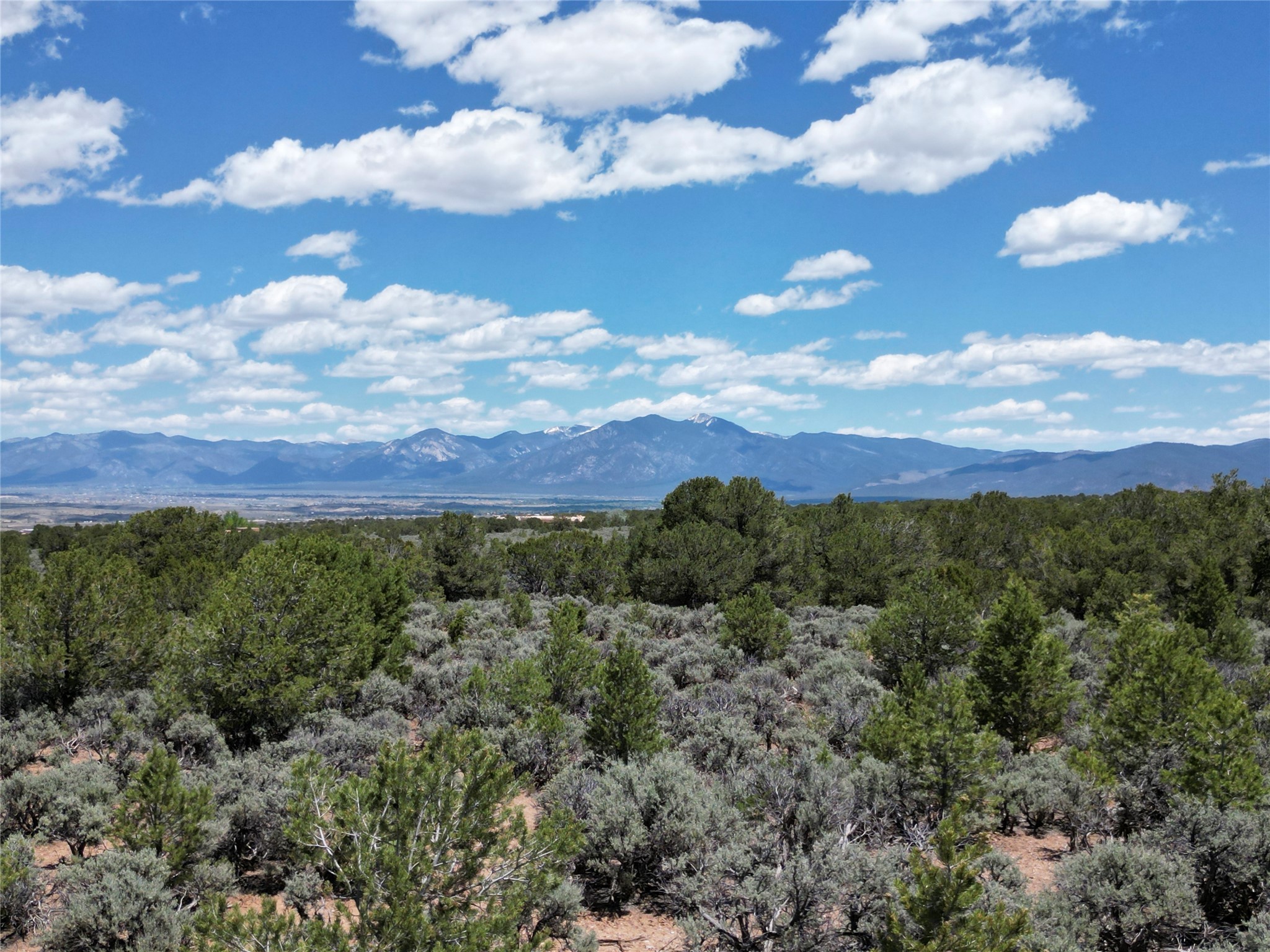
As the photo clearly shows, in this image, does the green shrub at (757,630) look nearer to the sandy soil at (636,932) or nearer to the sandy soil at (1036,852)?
the sandy soil at (1036,852)

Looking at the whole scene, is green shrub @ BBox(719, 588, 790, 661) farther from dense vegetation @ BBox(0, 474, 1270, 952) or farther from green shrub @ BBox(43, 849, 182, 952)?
green shrub @ BBox(43, 849, 182, 952)

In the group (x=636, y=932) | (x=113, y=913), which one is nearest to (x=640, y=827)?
(x=636, y=932)

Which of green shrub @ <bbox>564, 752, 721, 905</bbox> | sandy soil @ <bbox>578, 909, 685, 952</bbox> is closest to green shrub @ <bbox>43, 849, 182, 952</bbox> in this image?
sandy soil @ <bbox>578, 909, 685, 952</bbox>

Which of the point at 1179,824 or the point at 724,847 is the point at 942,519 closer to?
the point at 1179,824

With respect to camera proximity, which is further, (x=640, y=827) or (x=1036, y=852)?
(x=1036, y=852)

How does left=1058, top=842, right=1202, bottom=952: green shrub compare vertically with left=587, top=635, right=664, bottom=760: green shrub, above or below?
below

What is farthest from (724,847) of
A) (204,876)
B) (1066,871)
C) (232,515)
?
(232,515)

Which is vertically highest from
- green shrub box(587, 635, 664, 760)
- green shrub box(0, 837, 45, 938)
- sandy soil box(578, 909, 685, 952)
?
green shrub box(587, 635, 664, 760)

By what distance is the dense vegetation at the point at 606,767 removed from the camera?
7520mm

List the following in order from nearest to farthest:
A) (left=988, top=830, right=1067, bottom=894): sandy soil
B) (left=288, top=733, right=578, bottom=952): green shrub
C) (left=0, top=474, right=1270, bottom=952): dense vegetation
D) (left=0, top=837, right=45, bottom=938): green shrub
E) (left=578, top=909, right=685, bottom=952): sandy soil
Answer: (left=288, top=733, right=578, bottom=952): green shrub → (left=0, top=474, right=1270, bottom=952): dense vegetation → (left=0, top=837, right=45, bottom=938): green shrub → (left=578, top=909, right=685, bottom=952): sandy soil → (left=988, top=830, right=1067, bottom=894): sandy soil

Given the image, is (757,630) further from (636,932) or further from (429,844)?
(429,844)

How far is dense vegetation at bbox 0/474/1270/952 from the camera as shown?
7.52 m

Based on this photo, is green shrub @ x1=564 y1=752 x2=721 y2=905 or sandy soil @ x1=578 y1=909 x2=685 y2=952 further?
green shrub @ x1=564 y1=752 x2=721 y2=905

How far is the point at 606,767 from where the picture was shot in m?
12.6
